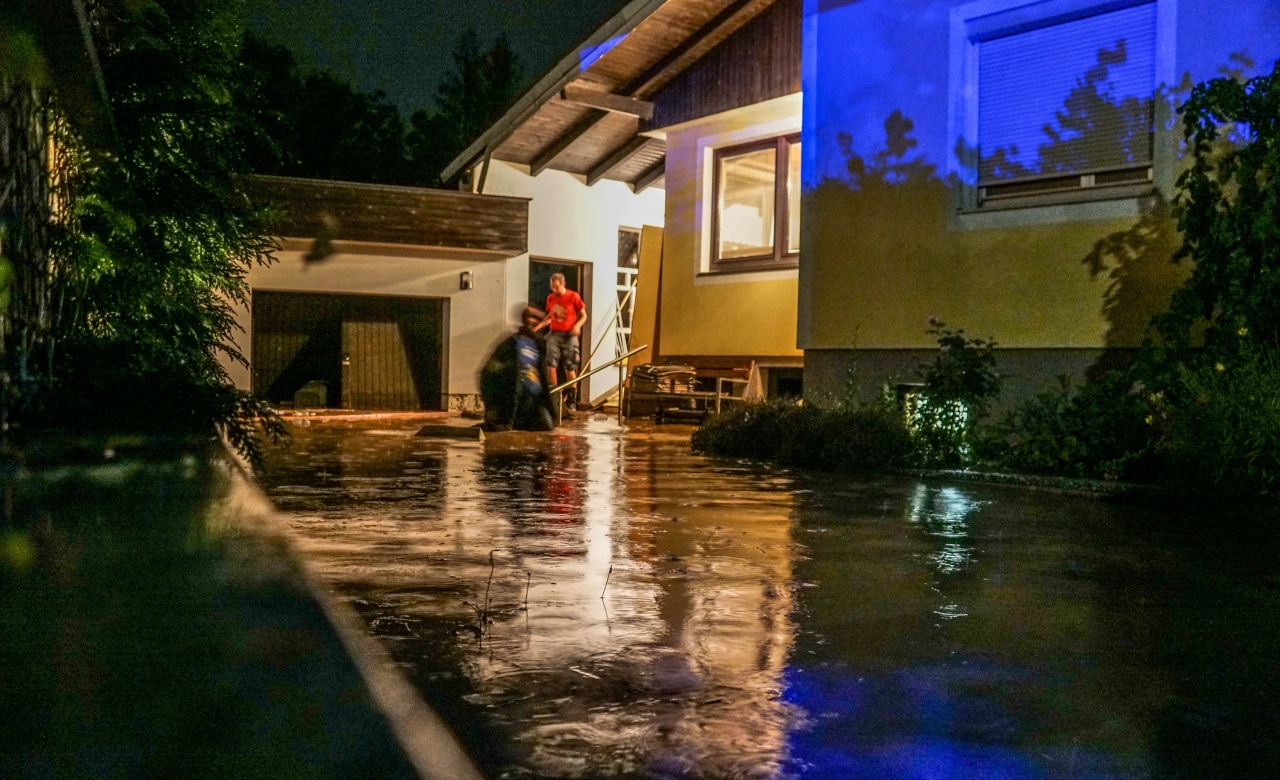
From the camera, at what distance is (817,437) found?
1215 centimetres

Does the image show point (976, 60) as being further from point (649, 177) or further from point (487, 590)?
point (649, 177)

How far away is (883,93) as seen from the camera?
1405cm

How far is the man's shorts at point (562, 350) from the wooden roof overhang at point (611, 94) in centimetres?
359

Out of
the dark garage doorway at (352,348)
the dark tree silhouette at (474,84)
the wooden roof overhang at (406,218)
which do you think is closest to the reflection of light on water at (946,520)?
the wooden roof overhang at (406,218)

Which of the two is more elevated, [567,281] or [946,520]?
[567,281]

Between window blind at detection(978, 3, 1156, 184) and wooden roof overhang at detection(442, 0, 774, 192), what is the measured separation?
18.8 feet

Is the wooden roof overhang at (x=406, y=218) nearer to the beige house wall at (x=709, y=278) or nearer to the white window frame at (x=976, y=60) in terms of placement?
the beige house wall at (x=709, y=278)

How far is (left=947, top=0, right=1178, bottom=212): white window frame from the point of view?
11625mm

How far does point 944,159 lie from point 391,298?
1257 centimetres

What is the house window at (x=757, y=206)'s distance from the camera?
60.7 feet

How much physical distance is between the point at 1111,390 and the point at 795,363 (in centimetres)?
773

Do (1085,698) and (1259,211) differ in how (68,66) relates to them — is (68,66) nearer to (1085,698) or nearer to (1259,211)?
(1085,698)

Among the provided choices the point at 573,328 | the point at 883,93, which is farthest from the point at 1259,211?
the point at 573,328

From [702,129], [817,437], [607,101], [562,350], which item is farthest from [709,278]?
[817,437]
